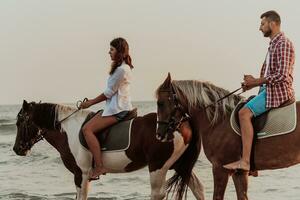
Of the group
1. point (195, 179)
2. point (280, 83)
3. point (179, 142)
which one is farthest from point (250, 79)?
point (195, 179)

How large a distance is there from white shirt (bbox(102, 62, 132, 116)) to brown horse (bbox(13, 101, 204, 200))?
0.98ft

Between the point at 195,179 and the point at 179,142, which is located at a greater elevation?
the point at 179,142

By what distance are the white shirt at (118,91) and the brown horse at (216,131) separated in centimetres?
106

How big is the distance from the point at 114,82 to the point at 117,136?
74 centimetres

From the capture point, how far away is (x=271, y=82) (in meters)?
6.77

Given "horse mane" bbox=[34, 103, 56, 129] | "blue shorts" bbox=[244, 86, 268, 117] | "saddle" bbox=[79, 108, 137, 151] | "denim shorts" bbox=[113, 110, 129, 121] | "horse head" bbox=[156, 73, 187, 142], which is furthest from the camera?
"horse mane" bbox=[34, 103, 56, 129]

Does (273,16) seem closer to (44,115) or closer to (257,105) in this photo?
(257,105)

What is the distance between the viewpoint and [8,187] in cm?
1405

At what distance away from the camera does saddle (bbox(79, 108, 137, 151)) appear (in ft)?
26.8

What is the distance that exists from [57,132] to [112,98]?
44.5 inches

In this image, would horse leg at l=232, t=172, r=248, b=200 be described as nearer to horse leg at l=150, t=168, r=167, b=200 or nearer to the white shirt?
horse leg at l=150, t=168, r=167, b=200

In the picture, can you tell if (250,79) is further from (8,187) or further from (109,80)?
(8,187)

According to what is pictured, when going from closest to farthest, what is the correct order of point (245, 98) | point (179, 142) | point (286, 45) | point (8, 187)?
point (286, 45), point (245, 98), point (179, 142), point (8, 187)

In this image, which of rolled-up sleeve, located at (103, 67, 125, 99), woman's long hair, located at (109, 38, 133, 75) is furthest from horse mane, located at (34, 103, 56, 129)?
woman's long hair, located at (109, 38, 133, 75)
